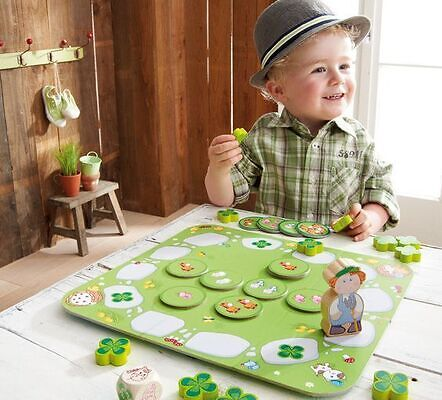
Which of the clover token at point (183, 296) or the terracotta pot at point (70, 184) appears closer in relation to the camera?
the clover token at point (183, 296)

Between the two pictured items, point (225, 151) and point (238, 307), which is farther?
point (225, 151)

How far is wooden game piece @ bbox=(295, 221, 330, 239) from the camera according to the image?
1189mm

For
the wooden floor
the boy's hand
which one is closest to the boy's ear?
the boy's hand

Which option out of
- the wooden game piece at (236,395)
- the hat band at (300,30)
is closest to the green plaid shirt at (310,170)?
the hat band at (300,30)

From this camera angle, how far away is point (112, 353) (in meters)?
0.79

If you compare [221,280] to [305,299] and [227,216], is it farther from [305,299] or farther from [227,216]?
[227,216]

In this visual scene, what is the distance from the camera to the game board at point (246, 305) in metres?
0.77

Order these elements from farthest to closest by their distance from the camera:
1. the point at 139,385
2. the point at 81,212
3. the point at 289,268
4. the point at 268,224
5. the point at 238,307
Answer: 1. the point at 81,212
2. the point at 268,224
3. the point at 289,268
4. the point at 238,307
5. the point at 139,385

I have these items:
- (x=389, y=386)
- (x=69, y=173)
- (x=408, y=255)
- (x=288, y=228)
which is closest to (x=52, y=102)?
(x=69, y=173)

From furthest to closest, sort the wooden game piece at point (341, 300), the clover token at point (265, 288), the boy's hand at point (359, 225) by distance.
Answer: the boy's hand at point (359, 225)
the clover token at point (265, 288)
the wooden game piece at point (341, 300)

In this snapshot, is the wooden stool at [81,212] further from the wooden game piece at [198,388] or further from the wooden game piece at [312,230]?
the wooden game piece at [198,388]

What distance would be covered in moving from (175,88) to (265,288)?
83.2 inches

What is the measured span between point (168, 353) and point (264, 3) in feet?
6.90

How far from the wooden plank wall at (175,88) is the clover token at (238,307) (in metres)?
1.92
